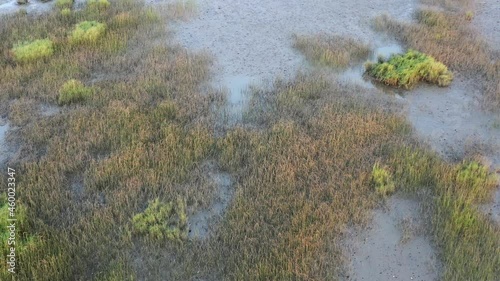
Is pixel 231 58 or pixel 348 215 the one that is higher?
pixel 231 58

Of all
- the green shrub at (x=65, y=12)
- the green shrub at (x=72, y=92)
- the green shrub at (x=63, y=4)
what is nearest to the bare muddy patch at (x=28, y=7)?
the green shrub at (x=63, y=4)

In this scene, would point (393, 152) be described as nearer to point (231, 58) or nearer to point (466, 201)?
point (466, 201)

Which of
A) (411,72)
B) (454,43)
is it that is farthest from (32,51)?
(454,43)

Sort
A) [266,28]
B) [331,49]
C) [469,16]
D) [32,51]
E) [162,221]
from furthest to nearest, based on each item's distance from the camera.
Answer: [469,16] → [266,28] → [331,49] → [32,51] → [162,221]

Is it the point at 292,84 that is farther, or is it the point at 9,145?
the point at 292,84

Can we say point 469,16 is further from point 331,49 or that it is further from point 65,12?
point 65,12

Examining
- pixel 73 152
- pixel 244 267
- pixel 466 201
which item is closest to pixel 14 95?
pixel 73 152

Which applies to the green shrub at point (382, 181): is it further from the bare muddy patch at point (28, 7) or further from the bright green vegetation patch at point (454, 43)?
the bare muddy patch at point (28, 7)
